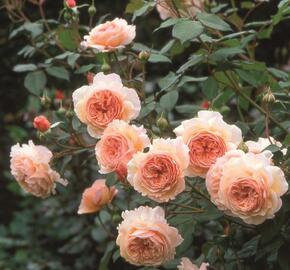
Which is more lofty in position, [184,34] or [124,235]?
[184,34]

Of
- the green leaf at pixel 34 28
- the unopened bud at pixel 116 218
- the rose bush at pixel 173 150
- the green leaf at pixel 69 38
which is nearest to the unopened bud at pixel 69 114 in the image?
the rose bush at pixel 173 150

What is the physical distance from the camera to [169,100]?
5.35 ft

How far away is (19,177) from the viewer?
1.50 meters

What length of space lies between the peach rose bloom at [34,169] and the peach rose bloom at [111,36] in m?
0.24

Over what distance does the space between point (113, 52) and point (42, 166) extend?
0.28 meters

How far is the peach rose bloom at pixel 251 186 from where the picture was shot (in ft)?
3.71

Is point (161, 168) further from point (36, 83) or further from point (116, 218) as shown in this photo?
point (36, 83)

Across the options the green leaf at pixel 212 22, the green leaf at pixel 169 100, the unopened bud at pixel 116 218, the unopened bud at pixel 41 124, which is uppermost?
the green leaf at pixel 212 22

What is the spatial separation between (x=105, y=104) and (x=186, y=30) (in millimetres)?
221

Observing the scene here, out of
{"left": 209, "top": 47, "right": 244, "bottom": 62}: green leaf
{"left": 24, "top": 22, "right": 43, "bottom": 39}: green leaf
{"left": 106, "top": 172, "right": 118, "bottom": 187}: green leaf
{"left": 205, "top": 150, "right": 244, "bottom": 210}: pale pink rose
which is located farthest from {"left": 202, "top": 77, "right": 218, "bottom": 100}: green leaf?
{"left": 24, "top": 22, "right": 43, "bottom": 39}: green leaf

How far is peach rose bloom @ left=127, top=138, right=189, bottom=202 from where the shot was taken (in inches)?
46.7

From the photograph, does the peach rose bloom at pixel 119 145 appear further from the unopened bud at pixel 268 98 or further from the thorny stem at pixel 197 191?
the unopened bud at pixel 268 98

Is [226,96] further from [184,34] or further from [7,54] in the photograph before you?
[7,54]

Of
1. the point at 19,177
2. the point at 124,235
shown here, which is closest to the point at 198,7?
the point at 19,177
